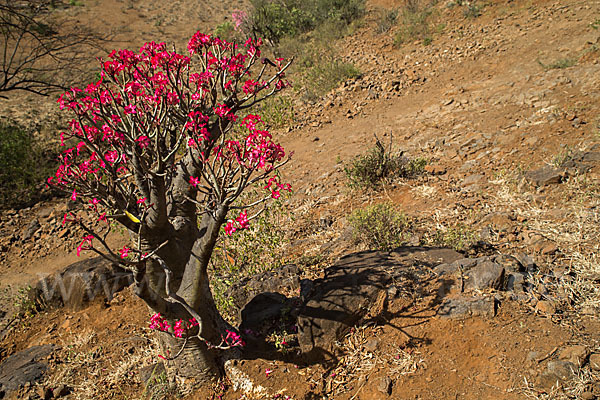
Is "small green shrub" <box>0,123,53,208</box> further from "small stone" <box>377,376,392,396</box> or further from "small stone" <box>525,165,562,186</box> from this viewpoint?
"small stone" <box>525,165,562,186</box>

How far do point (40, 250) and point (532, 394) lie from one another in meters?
8.53

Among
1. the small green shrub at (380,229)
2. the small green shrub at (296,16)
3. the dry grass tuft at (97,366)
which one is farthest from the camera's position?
the small green shrub at (296,16)

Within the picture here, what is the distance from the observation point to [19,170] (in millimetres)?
8914

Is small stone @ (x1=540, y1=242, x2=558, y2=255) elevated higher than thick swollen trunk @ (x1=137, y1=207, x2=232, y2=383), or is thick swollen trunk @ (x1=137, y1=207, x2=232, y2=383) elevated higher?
thick swollen trunk @ (x1=137, y1=207, x2=232, y2=383)

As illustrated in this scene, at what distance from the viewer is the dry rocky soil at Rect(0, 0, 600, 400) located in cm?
288

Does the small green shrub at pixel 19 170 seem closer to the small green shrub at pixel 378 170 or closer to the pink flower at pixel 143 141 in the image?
the small green shrub at pixel 378 170

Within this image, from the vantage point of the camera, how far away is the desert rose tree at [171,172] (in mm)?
2516

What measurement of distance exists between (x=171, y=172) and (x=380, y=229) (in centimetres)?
266

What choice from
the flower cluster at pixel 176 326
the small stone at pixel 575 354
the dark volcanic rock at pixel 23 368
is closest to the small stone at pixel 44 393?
the dark volcanic rock at pixel 23 368

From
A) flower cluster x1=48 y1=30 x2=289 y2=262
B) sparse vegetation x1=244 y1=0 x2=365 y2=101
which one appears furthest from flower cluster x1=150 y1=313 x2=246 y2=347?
sparse vegetation x1=244 y1=0 x2=365 y2=101

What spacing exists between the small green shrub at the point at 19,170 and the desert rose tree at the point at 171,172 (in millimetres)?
7396

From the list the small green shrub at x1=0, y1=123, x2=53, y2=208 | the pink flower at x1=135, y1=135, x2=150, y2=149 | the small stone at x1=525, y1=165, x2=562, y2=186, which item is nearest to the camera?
the pink flower at x1=135, y1=135, x2=150, y2=149

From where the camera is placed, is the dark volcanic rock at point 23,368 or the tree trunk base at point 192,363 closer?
the tree trunk base at point 192,363

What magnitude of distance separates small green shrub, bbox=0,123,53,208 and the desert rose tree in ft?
24.3
